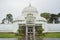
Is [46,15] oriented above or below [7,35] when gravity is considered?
above

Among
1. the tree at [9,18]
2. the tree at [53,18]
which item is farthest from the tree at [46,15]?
the tree at [9,18]

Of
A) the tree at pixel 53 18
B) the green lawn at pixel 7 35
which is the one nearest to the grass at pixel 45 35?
the green lawn at pixel 7 35

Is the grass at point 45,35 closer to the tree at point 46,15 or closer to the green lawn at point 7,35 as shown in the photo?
the green lawn at point 7,35

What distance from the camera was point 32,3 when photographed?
5.21 metres

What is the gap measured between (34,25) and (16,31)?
0.50 m

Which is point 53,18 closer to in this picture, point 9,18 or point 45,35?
point 45,35

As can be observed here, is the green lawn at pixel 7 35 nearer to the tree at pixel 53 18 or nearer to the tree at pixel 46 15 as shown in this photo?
the tree at pixel 46 15

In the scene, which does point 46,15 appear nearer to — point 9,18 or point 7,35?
point 9,18

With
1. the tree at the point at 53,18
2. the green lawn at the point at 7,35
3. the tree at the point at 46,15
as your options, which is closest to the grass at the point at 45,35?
the green lawn at the point at 7,35

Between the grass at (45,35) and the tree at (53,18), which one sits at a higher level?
the tree at (53,18)

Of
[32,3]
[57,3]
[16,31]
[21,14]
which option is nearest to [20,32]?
[16,31]

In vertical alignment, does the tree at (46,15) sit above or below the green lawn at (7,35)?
above

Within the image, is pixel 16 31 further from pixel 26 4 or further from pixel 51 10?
pixel 51 10

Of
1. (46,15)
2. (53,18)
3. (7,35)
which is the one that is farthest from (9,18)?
(53,18)
